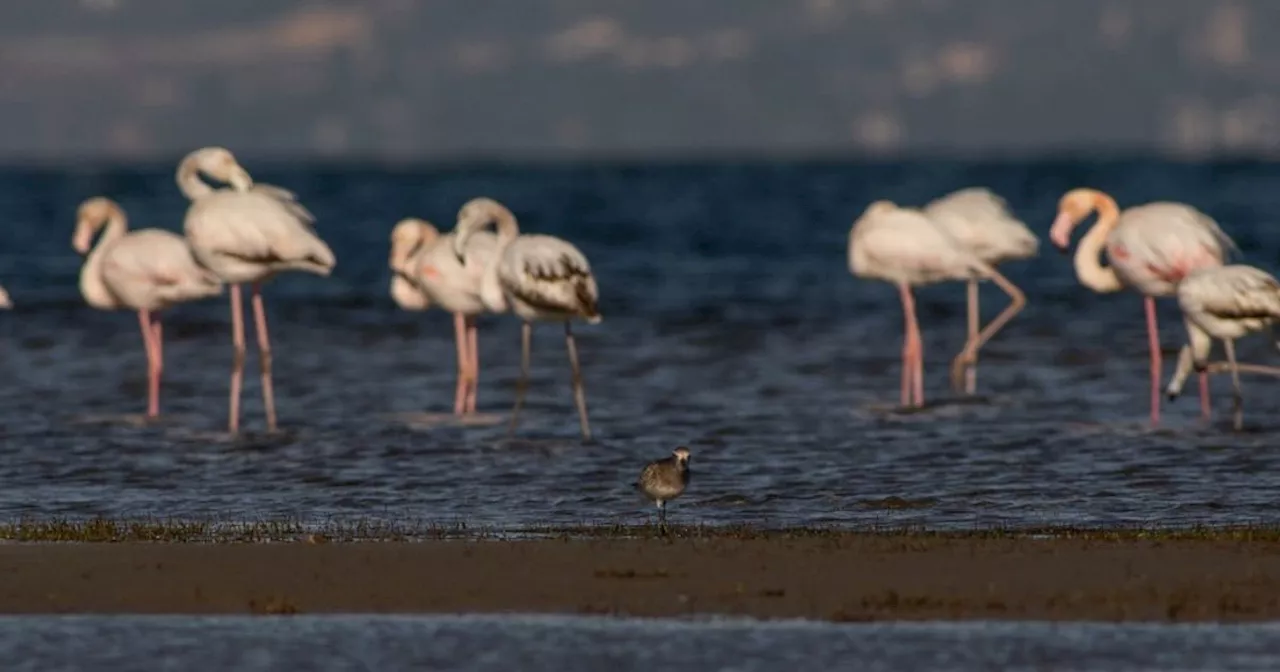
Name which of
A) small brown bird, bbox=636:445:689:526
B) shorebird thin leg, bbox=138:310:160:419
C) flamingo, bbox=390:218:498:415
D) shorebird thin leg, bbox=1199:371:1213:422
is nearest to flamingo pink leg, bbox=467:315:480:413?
flamingo, bbox=390:218:498:415

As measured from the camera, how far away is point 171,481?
13.4 metres

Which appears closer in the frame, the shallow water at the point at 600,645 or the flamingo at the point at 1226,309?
the shallow water at the point at 600,645

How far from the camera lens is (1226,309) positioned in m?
15.8

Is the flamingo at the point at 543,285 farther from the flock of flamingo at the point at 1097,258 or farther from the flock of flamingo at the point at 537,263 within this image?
the flock of flamingo at the point at 1097,258

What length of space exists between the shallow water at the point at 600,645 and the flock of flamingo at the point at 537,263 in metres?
7.37

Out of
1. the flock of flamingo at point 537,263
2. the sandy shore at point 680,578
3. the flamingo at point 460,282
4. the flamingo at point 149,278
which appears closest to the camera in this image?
the sandy shore at point 680,578

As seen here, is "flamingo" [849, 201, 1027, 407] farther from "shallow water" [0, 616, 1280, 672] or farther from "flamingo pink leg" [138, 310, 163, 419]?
"shallow water" [0, 616, 1280, 672]

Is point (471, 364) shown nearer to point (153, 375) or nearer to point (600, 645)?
point (153, 375)

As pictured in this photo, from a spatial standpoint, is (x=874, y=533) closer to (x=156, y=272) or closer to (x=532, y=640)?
(x=532, y=640)

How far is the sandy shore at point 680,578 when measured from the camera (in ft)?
27.8

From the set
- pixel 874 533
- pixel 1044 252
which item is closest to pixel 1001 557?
pixel 874 533

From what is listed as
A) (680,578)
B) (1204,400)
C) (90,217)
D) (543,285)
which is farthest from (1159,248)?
(680,578)

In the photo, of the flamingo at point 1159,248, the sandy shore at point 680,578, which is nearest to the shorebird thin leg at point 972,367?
the flamingo at point 1159,248

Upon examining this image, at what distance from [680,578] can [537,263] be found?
6.64 metres
